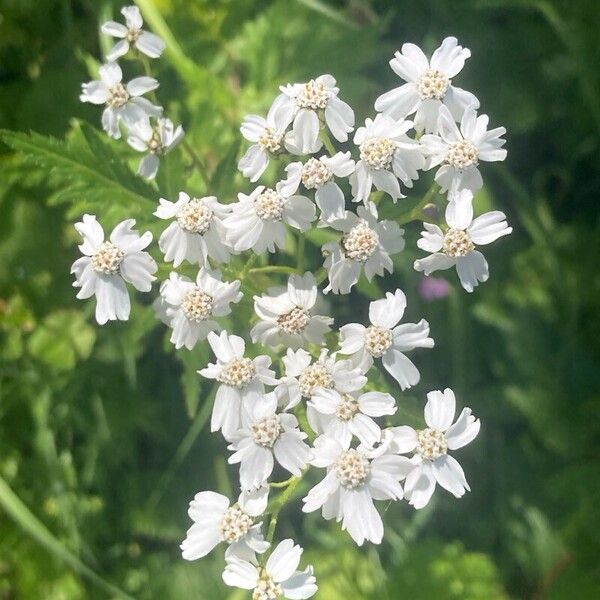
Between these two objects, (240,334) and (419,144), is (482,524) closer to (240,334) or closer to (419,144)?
(240,334)

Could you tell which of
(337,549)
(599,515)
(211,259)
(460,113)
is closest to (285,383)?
(211,259)

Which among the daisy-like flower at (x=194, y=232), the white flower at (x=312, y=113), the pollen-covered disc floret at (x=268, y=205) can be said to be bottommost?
the daisy-like flower at (x=194, y=232)

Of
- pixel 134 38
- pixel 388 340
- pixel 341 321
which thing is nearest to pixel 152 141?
pixel 134 38

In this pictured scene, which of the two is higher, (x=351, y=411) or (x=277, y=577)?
(x=351, y=411)

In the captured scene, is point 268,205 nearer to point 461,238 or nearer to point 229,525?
point 461,238

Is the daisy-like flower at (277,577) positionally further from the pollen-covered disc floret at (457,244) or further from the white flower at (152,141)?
the white flower at (152,141)

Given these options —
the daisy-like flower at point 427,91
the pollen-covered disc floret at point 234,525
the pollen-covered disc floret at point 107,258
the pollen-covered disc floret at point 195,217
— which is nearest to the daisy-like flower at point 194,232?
the pollen-covered disc floret at point 195,217
